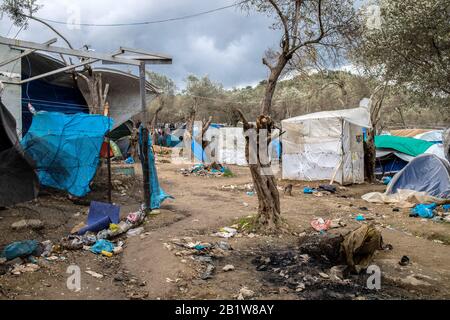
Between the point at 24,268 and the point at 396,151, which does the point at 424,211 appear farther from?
the point at 24,268

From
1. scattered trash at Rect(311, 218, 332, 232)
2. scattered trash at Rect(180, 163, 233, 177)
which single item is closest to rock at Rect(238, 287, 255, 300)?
scattered trash at Rect(311, 218, 332, 232)

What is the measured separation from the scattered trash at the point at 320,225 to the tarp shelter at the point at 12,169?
520cm

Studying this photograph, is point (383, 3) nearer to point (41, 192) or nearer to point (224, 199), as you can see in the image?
point (224, 199)

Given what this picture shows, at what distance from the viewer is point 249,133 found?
687cm

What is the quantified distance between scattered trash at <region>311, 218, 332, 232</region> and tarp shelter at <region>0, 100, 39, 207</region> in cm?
520

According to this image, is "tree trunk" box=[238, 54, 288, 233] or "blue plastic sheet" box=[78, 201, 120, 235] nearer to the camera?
"blue plastic sheet" box=[78, 201, 120, 235]

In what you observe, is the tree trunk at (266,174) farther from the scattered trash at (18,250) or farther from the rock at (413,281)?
the scattered trash at (18,250)

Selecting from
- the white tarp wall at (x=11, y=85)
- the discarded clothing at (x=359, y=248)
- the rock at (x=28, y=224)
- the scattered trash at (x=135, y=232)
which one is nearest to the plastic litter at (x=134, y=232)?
the scattered trash at (x=135, y=232)

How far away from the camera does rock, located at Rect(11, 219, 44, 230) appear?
20.4ft

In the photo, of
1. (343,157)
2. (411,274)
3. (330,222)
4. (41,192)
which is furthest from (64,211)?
(343,157)

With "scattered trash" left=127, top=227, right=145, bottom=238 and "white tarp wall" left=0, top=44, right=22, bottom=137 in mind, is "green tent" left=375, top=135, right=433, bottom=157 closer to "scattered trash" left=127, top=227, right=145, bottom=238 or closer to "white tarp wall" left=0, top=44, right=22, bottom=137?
"scattered trash" left=127, top=227, right=145, bottom=238

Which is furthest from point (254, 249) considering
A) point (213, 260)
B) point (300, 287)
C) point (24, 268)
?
point (24, 268)

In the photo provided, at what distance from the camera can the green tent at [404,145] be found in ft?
50.3

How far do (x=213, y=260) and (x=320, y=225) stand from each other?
2813 mm
